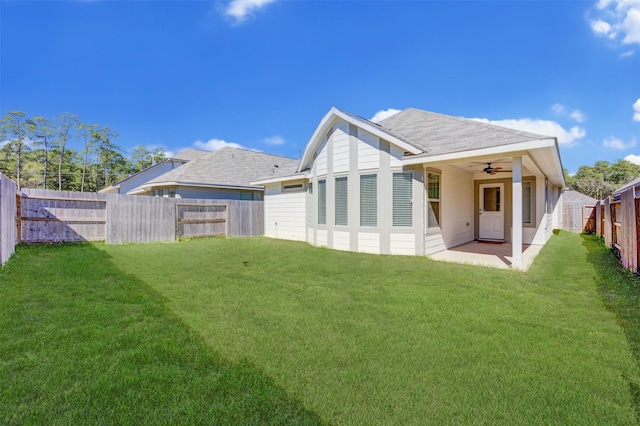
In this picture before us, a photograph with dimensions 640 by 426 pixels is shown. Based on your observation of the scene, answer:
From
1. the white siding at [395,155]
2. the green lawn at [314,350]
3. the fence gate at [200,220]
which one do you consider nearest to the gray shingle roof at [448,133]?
the white siding at [395,155]

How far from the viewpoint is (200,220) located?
1285 cm

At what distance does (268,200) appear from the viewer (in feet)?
45.9

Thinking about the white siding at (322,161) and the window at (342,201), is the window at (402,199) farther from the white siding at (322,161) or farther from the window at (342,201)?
the white siding at (322,161)

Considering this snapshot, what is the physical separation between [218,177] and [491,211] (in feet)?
44.8

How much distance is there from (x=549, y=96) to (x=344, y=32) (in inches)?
347

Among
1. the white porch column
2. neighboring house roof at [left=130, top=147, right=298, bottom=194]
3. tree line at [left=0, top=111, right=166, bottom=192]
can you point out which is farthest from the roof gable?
tree line at [left=0, top=111, right=166, bottom=192]

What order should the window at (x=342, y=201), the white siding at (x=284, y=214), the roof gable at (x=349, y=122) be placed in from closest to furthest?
the roof gable at (x=349, y=122) → the window at (x=342, y=201) → the white siding at (x=284, y=214)

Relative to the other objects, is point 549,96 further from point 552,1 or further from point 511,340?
point 511,340

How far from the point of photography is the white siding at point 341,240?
939 cm

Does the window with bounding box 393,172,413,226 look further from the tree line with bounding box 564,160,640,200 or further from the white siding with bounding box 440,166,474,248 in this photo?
the tree line with bounding box 564,160,640,200

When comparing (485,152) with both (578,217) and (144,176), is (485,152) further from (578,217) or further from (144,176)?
(144,176)

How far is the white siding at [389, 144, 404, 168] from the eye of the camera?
27.3ft

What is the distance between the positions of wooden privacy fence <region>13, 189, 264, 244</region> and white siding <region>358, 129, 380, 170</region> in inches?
283

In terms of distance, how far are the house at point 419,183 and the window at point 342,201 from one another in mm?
32
